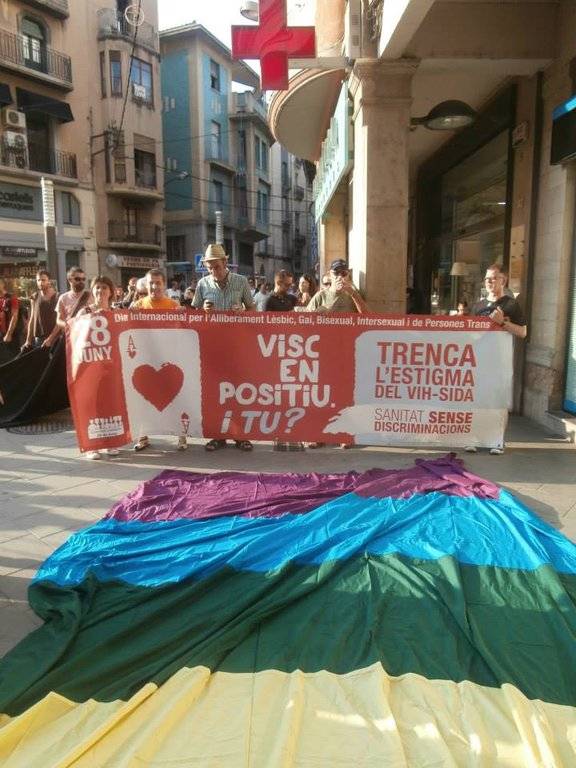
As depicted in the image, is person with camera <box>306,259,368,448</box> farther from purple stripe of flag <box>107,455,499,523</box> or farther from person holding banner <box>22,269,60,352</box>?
person holding banner <box>22,269,60,352</box>

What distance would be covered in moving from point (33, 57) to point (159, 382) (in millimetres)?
28048

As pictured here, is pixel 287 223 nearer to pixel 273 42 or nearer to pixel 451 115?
pixel 273 42

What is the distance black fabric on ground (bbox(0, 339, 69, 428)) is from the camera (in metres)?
6.88

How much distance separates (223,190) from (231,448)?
126ft

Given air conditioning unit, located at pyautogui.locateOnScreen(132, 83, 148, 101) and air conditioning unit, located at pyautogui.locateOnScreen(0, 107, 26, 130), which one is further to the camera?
air conditioning unit, located at pyautogui.locateOnScreen(132, 83, 148, 101)

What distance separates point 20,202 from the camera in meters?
25.9

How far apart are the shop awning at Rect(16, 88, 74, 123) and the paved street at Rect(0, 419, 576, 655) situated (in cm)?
2505

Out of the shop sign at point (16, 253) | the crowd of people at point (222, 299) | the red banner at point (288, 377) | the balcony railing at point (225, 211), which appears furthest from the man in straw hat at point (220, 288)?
the balcony railing at point (225, 211)

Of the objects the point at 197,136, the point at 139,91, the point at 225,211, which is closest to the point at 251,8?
the point at 139,91

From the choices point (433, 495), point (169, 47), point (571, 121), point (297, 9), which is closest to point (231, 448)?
point (433, 495)

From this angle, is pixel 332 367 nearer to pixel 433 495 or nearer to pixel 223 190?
pixel 433 495

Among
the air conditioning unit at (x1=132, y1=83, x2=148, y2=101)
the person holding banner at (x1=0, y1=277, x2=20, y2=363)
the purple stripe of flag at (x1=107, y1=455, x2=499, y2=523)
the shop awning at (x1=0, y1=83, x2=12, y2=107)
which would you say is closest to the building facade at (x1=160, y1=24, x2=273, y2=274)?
the air conditioning unit at (x1=132, y1=83, x2=148, y2=101)

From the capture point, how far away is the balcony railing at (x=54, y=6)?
2586 centimetres

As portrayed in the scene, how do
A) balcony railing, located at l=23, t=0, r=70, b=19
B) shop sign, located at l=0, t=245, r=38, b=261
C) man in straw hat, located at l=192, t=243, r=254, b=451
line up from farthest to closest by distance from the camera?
balcony railing, located at l=23, t=0, r=70, b=19, shop sign, located at l=0, t=245, r=38, b=261, man in straw hat, located at l=192, t=243, r=254, b=451
